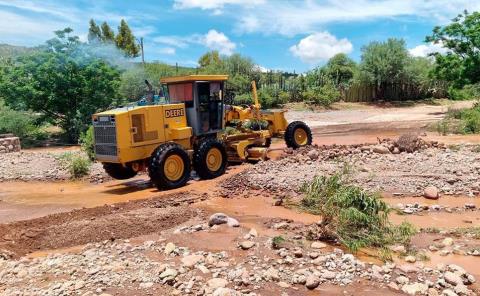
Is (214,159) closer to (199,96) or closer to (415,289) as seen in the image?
(199,96)

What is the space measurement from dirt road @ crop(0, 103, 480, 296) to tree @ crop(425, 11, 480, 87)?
41.2 feet

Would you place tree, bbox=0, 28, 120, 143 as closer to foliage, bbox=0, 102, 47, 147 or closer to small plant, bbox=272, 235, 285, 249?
foliage, bbox=0, 102, 47, 147

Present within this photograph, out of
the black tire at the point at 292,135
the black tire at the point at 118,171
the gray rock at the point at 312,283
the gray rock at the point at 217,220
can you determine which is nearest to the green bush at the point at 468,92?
the black tire at the point at 292,135

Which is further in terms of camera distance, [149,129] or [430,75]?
[430,75]

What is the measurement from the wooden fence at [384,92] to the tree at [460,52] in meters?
12.7

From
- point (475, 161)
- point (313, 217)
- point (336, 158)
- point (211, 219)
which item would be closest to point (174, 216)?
point (211, 219)

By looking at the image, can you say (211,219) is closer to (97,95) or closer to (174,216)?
(174,216)

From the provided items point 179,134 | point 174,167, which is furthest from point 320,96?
point 174,167

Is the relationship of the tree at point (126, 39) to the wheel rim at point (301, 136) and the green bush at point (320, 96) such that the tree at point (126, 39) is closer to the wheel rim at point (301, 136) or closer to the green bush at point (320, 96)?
the green bush at point (320, 96)

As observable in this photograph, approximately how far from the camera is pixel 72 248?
6836 mm

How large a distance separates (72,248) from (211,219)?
80.1 inches

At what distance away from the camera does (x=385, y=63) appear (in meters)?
36.9

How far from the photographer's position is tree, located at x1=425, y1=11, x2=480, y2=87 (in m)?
23.8

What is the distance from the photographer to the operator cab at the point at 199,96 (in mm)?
11749
